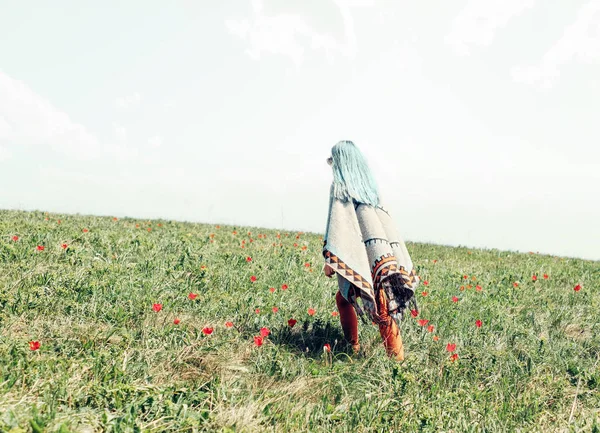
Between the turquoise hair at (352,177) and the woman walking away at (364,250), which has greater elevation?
the turquoise hair at (352,177)

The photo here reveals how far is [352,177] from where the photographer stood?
5750 mm

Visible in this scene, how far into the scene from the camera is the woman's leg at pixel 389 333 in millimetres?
5637

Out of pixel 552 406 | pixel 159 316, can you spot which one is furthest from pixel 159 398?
pixel 552 406

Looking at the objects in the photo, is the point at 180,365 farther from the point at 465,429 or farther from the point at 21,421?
the point at 465,429

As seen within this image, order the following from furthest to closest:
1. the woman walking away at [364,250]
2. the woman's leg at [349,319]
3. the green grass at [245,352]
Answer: the woman's leg at [349,319]
the woman walking away at [364,250]
the green grass at [245,352]

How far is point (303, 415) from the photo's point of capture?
416 centimetres

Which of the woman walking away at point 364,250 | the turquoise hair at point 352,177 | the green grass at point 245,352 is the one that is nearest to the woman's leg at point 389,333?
the woman walking away at point 364,250

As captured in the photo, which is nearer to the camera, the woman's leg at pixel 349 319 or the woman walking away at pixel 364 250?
the woman walking away at pixel 364 250

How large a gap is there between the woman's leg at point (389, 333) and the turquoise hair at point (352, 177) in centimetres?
107

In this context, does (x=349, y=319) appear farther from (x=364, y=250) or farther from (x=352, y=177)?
(x=352, y=177)

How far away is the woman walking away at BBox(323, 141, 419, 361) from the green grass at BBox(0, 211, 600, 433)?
53 cm

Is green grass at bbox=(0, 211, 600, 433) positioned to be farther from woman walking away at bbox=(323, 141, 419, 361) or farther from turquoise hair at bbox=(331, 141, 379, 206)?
turquoise hair at bbox=(331, 141, 379, 206)

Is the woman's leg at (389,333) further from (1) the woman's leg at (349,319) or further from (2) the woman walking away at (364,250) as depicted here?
(1) the woman's leg at (349,319)

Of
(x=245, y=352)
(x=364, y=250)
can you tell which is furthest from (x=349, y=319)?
(x=245, y=352)
